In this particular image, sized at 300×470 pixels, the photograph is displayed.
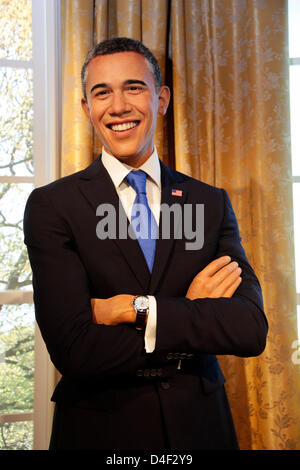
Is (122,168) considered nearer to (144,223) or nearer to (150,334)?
(144,223)

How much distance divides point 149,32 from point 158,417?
1633mm

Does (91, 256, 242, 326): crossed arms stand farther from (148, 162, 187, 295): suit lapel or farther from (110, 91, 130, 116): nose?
(110, 91, 130, 116): nose

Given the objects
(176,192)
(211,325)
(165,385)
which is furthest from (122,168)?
(165,385)

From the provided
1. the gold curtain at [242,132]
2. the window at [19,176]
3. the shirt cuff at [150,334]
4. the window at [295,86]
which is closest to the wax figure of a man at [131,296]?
the shirt cuff at [150,334]

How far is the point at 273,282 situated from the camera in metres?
1.84

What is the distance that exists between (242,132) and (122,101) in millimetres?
815

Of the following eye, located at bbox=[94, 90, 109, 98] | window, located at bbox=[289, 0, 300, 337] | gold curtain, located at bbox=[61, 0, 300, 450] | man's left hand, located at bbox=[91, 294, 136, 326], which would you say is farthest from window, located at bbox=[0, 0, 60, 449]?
window, located at bbox=[289, 0, 300, 337]

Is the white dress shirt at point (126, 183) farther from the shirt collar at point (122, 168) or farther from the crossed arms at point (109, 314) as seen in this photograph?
the crossed arms at point (109, 314)

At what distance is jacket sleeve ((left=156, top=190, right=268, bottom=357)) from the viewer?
1.04 m

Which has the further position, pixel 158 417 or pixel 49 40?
pixel 49 40

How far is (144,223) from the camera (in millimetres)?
1254

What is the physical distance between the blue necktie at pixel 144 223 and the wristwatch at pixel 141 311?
16 cm
